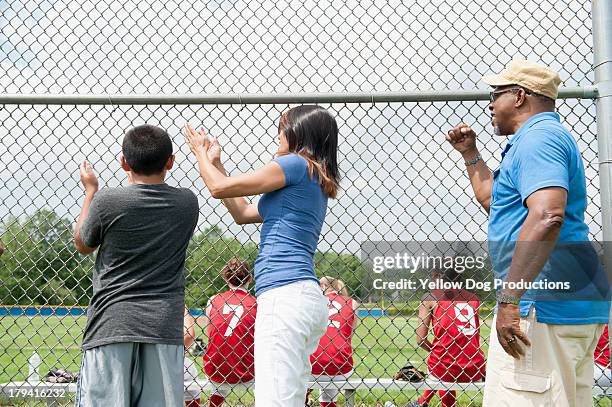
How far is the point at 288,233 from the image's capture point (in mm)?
2504

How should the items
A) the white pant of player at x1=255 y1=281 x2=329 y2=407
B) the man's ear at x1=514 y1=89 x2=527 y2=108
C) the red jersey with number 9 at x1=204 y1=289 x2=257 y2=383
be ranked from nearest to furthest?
the white pant of player at x1=255 y1=281 x2=329 y2=407 < the man's ear at x1=514 y1=89 x2=527 y2=108 < the red jersey with number 9 at x1=204 y1=289 x2=257 y2=383

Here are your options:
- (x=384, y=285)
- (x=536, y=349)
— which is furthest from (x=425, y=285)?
(x=536, y=349)

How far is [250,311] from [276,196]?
6.70 feet

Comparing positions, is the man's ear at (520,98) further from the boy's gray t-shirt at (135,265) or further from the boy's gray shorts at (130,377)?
the boy's gray shorts at (130,377)

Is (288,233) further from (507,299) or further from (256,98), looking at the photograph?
(507,299)

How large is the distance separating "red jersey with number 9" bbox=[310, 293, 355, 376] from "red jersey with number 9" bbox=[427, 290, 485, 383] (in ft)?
2.04

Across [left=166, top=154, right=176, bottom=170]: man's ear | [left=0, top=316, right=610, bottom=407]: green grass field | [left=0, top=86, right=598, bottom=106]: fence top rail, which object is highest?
[left=0, top=86, right=598, bottom=106]: fence top rail

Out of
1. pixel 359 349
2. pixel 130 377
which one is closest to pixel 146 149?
pixel 130 377

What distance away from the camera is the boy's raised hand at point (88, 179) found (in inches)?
111

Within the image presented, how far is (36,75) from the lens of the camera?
3062 millimetres

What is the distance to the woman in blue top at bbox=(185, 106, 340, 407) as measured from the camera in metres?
2.31

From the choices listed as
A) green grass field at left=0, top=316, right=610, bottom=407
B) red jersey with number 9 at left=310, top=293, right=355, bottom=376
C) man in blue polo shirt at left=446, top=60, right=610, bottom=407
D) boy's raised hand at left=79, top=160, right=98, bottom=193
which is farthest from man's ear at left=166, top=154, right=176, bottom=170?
red jersey with number 9 at left=310, top=293, right=355, bottom=376

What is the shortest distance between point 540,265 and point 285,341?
3.20 feet

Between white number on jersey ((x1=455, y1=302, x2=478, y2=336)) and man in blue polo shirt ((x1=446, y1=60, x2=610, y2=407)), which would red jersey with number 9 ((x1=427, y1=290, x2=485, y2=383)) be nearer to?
white number on jersey ((x1=455, y1=302, x2=478, y2=336))
